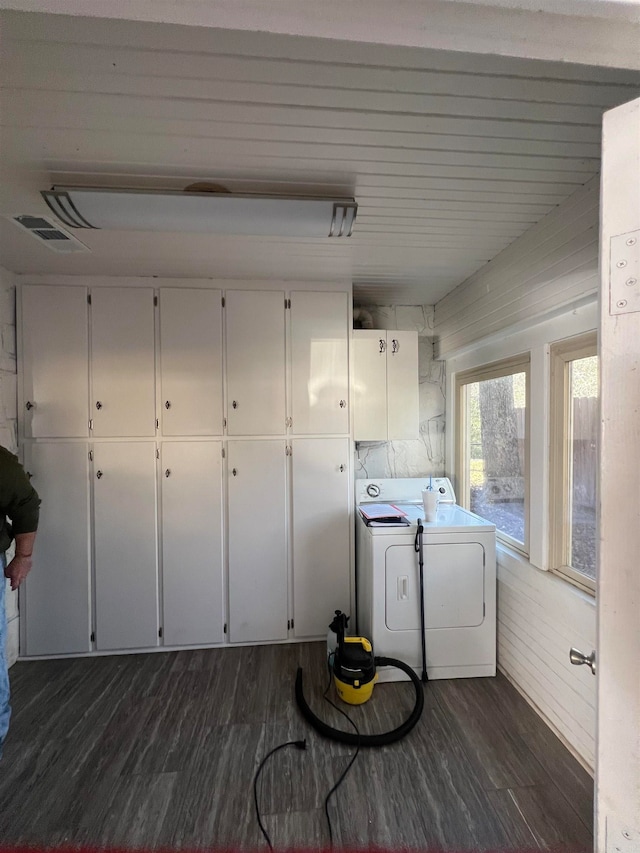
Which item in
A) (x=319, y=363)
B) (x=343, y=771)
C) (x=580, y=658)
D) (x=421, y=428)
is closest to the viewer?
(x=580, y=658)

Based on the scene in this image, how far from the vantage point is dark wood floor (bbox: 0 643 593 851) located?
1.29 m

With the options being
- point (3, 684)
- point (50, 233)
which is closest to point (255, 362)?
point (50, 233)

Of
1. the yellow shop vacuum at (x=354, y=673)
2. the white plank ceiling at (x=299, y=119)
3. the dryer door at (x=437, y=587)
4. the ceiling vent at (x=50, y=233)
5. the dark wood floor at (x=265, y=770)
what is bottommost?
the dark wood floor at (x=265, y=770)

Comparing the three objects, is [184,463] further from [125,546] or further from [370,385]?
[370,385]

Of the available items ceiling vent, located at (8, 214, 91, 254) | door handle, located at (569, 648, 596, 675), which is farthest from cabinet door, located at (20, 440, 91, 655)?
door handle, located at (569, 648, 596, 675)

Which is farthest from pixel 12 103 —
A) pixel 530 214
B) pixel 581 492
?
pixel 581 492

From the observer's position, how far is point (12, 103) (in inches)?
40.4

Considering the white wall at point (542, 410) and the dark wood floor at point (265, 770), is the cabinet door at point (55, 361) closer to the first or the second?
the dark wood floor at point (265, 770)

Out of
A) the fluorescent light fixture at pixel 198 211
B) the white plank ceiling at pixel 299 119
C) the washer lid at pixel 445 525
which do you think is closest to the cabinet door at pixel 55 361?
the white plank ceiling at pixel 299 119

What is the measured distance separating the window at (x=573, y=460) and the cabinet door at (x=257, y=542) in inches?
64.3

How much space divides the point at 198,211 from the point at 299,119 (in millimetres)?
535

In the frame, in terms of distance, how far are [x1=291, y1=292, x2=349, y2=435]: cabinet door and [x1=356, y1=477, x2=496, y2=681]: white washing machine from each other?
32.6 inches

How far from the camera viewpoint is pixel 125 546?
2.30m

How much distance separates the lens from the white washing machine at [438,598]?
207 cm
